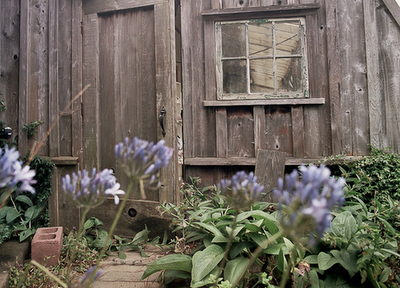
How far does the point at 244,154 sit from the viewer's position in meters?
3.52

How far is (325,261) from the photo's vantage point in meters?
1.65

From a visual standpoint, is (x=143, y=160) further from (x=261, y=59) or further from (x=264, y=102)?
(x=261, y=59)

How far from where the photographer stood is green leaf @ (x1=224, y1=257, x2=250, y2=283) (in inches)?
62.1

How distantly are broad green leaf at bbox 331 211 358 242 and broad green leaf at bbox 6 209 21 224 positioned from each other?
109 inches

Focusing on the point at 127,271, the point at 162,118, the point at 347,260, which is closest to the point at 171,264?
the point at 127,271

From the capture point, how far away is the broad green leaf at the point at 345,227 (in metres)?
1.72

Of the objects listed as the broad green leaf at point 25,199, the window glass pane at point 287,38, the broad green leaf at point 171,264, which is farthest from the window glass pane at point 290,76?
the broad green leaf at point 25,199

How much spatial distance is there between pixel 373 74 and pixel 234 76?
64.4 inches

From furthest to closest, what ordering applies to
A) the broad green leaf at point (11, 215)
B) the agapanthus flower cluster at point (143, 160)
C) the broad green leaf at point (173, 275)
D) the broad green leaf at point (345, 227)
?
the broad green leaf at point (11, 215) → the broad green leaf at point (173, 275) → the broad green leaf at point (345, 227) → the agapanthus flower cluster at point (143, 160)

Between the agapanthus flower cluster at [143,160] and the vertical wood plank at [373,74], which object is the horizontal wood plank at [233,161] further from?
the agapanthus flower cluster at [143,160]

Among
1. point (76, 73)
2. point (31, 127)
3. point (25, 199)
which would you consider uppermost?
point (76, 73)

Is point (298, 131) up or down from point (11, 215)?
up

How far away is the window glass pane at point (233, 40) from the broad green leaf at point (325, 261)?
260 cm

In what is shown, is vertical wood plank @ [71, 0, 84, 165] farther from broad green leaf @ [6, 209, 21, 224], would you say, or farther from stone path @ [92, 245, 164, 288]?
stone path @ [92, 245, 164, 288]
